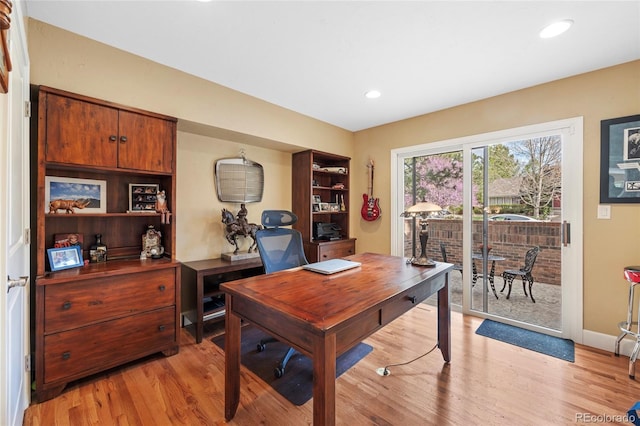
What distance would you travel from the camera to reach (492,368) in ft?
7.02

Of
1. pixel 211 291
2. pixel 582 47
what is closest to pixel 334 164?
pixel 211 291

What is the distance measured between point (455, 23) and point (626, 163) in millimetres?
1981

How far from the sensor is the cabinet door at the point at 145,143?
2123 millimetres

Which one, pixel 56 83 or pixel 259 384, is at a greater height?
pixel 56 83

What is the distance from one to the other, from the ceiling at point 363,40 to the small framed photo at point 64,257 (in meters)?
1.61

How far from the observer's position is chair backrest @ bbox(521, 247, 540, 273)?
2.88 meters

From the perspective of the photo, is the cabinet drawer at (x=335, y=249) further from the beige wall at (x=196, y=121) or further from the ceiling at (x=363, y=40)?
the ceiling at (x=363, y=40)

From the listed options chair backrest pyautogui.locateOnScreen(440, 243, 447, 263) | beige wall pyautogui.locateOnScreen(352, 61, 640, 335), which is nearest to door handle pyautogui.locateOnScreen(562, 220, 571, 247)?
beige wall pyautogui.locateOnScreen(352, 61, 640, 335)

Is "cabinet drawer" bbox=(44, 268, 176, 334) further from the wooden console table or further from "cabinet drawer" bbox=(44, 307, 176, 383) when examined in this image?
the wooden console table

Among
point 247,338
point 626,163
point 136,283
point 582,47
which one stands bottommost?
point 247,338

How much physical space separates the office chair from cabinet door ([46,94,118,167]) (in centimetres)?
127

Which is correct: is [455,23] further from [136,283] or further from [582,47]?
[136,283]

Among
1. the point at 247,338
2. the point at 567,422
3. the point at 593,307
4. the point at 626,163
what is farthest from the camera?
the point at 247,338

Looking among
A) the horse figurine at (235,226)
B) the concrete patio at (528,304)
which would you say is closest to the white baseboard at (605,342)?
the concrete patio at (528,304)
